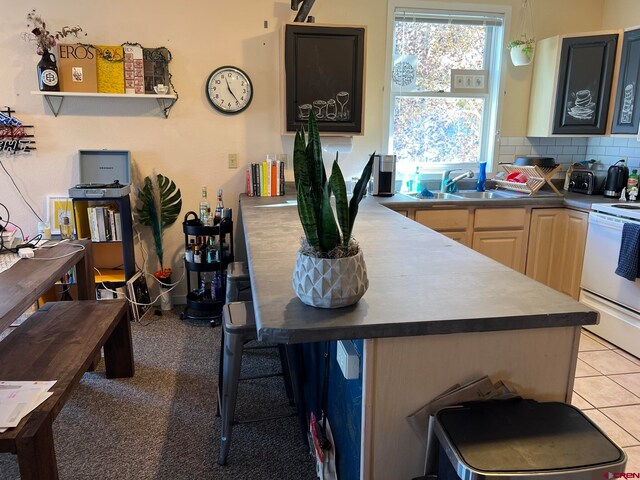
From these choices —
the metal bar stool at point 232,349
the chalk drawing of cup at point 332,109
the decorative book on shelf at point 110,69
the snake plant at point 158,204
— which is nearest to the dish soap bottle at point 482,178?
the chalk drawing of cup at point 332,109

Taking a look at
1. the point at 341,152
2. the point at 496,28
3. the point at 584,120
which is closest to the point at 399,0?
the point at 496,28

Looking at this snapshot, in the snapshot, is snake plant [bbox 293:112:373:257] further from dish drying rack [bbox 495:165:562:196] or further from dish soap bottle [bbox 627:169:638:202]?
dish soap bottle [bbox 627:169:638:202]

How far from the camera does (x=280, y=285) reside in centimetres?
147

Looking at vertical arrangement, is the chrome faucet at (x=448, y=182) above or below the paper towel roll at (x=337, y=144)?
below

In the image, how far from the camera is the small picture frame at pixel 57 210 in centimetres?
346

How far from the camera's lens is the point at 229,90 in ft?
11.7

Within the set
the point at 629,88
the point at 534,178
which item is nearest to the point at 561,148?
the point at 534,178

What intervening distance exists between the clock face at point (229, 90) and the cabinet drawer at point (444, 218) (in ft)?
5.21

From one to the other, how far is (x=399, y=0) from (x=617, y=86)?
179cm

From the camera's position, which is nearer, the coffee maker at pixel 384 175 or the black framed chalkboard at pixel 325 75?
the black framed chalkboard at pixel 325 75

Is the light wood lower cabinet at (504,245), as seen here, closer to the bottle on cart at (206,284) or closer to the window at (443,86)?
the window at (443,86)

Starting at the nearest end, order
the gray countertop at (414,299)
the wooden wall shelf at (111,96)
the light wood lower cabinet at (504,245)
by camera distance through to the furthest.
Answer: the gray countertop at (414,299)
the wooden wall shelf at (111,96)
the light wood lower cabinet at (504,245)

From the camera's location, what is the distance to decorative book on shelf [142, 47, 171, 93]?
3.38m

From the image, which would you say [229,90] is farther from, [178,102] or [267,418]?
[267,418]
